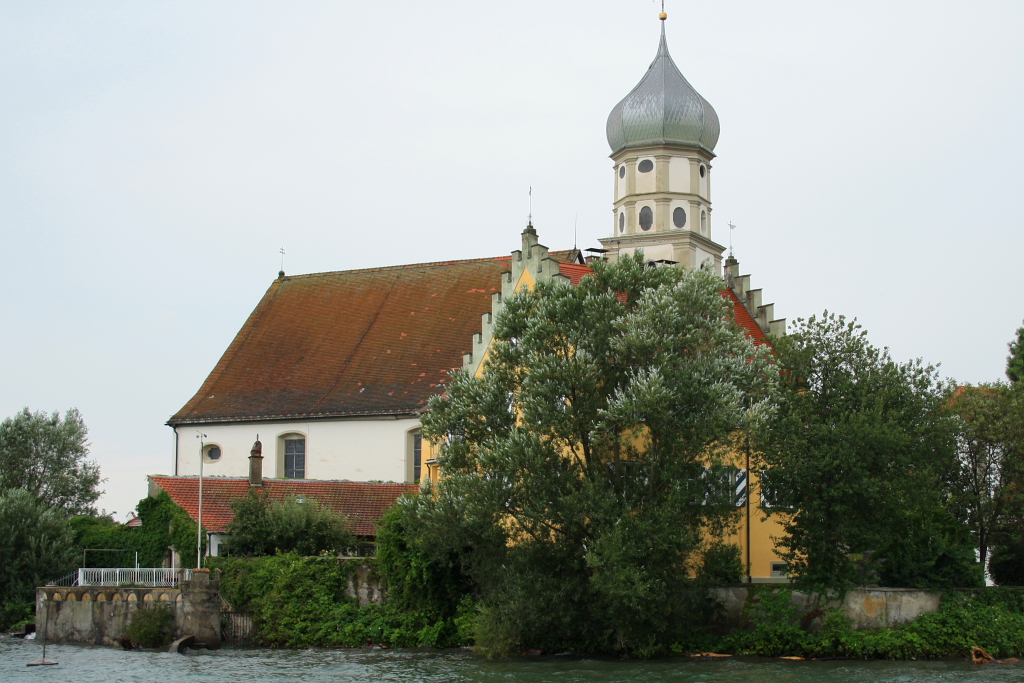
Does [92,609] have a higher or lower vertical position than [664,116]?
lower

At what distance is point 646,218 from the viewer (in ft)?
158

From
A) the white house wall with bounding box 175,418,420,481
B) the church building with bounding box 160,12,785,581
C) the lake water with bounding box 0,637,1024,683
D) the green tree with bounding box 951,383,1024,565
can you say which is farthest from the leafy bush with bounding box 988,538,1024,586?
the white house wall with bounding box 175,418,420,481

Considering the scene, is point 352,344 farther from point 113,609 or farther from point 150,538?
point 113,609

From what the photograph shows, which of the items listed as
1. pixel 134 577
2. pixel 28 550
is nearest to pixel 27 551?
pixel 28 550

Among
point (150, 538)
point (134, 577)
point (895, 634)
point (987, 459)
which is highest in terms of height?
point (987, 459)

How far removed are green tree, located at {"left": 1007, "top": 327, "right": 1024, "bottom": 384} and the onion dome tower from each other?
1656 centimetres

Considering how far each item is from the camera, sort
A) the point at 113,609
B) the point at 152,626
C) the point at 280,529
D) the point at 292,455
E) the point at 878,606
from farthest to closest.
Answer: the point at 292,455
the point at 280,529
the point at 113,609
the point at 152,626
the point at 878,606

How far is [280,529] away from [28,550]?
9.51 m

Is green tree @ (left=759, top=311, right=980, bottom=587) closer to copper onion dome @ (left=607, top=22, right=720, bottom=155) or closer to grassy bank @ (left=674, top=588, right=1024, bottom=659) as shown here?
grassy bank @ (left=674, top=588, right=1024, bottom=659)

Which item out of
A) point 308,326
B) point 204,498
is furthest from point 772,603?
point 308,326

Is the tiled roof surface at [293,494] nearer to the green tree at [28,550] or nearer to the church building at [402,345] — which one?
the church building at [402,345]

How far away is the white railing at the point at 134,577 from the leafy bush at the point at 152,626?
0.83m

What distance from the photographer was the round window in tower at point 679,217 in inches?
1887

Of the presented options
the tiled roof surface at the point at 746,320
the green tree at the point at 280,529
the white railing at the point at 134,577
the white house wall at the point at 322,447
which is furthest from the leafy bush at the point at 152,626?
the tiled roof surface at the point at 746,320
